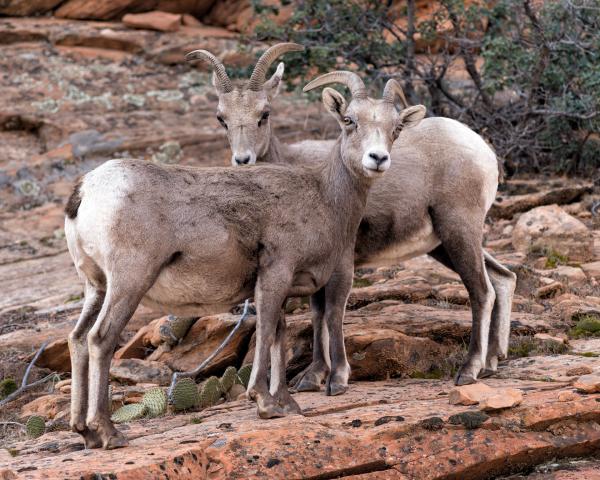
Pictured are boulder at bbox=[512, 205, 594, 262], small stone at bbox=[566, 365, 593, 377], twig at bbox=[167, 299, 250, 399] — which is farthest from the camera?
boulder at bbox=[512, 205, 594, 262]

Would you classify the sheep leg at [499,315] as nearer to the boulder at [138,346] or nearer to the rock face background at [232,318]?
the rock face background at [232,318]

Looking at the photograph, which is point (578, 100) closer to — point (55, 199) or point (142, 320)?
point (142, 320)

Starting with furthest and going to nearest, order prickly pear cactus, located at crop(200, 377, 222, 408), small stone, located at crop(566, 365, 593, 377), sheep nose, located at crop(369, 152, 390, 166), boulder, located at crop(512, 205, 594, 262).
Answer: boulder, located at crop(512, 205, 594, 262) → prickly pear cactus, located at crop(200, 377, 222, 408) → small stone, located at crop(566, 365, 593, 377) → sheep nose, located at crop(369, 152, 390, 166)

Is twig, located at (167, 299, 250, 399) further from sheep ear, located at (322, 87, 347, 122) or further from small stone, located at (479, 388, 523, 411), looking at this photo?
small stone, located at (479, 388, 523, 411)

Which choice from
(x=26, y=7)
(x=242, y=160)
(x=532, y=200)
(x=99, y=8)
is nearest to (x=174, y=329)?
(x=242, y=160)

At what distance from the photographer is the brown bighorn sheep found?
20.0 ft

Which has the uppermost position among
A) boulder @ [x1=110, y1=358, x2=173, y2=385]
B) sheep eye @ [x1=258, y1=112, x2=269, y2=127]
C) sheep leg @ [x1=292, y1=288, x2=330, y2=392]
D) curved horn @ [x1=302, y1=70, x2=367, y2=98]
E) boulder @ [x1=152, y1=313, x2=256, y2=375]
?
curved horn @ [x1=302, y1=70, x2=367, y2=98]

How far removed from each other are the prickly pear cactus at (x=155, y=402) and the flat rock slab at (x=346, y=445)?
542 millimetres

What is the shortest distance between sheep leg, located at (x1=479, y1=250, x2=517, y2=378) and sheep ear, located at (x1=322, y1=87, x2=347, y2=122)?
2.31 meters

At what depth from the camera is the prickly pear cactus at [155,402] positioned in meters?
7.32

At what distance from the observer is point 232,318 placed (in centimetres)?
925

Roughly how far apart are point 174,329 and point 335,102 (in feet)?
10.1

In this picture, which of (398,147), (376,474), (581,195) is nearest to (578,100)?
(581,195)

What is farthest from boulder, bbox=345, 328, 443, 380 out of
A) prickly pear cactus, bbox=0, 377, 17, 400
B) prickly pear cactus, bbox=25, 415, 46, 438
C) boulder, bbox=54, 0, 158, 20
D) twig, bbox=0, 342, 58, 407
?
boulder, bbox=54, 0, 158, 20
